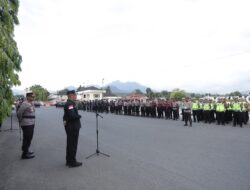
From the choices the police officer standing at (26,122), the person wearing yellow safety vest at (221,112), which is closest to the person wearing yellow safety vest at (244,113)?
the person wearing yellow safety vest at (221,112)

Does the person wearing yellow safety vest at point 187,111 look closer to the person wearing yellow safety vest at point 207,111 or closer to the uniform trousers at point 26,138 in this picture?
the person wearing yellow safety vest at point 207,111

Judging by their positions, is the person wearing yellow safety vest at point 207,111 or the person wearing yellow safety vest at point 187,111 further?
the person wearing yellow safety vest at point 207,111

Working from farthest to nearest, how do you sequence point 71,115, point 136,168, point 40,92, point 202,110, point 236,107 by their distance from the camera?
point 40,92, point 202,110, point 236,107, point 71,115, point 136,168

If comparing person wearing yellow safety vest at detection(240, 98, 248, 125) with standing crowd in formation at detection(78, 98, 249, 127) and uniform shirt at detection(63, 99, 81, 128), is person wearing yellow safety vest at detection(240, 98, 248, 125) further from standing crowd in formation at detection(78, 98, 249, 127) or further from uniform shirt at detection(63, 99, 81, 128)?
uniform shirt at detection(63, 99, 81, 128)

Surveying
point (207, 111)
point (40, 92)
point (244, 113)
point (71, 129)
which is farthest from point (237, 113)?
point (40, 92)

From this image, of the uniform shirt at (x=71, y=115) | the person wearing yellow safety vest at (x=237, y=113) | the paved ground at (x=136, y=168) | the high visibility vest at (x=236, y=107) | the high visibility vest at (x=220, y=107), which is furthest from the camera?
the high visibility vest at (x=220, y=107)

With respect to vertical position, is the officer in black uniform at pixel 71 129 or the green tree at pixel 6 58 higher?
the green tree at pixel 6 58

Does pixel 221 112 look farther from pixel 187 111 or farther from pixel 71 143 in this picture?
pixel 71 143

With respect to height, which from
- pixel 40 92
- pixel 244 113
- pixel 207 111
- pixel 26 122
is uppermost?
pixel 40 92

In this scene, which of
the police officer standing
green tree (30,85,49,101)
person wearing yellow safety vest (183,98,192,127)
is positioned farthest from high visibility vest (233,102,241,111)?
green tree (30,85,49,101)

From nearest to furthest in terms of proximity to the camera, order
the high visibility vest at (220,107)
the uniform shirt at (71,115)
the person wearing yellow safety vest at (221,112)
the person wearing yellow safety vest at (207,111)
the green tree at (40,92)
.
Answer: the uniform shirt at (71,115)
the person wearing yellow safety vest at (221,112)
the high visibility vest at (220,107)
the person wearing yellow safety vest at (207,111)
the green tree at (40,92)

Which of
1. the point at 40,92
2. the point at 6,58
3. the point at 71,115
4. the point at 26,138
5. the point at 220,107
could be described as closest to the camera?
the point at 6,58

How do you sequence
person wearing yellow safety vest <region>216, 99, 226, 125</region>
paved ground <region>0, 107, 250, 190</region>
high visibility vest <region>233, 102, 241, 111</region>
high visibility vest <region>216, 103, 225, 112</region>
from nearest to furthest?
paved ground <region>0, 107, 250, 190</region>
high visibility vest <region>233, 102, 241, 111</region>
person wearing yellow safety vest <region>216, 99, 226, 125</region>
high visibility vest <region>216, 103, 225, 112</region>

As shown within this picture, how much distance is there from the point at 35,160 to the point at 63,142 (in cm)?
277
